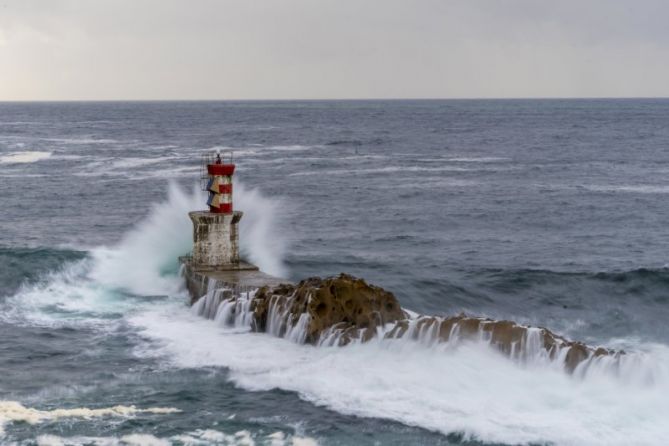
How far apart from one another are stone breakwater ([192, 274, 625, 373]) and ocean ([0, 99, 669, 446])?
28cm

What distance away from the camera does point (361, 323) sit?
2089 centimetres

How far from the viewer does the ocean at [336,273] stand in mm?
16672

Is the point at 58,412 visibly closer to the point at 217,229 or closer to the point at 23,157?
the point at 217,229

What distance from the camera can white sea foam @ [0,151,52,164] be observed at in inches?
2854

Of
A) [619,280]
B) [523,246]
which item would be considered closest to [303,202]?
[523,246]

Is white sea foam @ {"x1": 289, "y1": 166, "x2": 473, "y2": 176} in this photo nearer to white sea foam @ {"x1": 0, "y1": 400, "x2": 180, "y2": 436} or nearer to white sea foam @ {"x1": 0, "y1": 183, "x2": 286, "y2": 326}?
white sea foam @ {"x1": 0, "y1": 183, "x2": 286, "y2": 326}

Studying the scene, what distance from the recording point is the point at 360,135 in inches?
4478

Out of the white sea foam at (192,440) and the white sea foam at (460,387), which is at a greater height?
the white sea foam at (460,387)

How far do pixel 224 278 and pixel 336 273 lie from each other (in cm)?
690

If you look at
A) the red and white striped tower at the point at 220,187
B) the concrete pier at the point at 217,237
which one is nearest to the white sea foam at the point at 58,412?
the concrete pier at the point at 217,237

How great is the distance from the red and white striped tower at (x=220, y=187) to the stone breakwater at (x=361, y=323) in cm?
326

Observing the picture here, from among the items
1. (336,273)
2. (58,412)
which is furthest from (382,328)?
(336,273)

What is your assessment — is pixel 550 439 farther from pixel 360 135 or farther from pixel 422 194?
pixel 360 135

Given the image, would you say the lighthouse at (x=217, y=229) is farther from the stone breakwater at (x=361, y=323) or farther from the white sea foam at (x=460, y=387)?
the white sea foam at (x=460, y=387)
